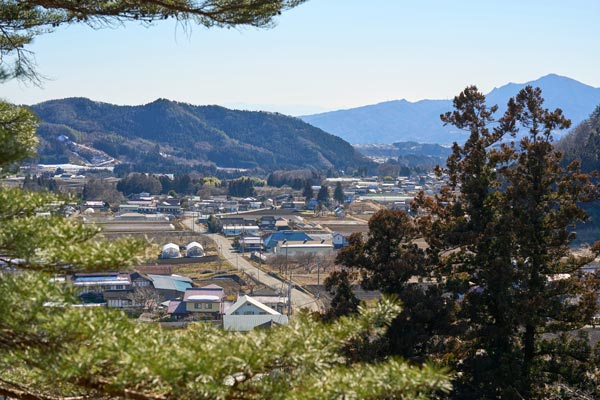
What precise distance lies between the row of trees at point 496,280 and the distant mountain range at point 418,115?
148191 mm

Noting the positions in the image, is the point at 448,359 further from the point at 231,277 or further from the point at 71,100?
the point at 71,100

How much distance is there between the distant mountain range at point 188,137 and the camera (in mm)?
62500

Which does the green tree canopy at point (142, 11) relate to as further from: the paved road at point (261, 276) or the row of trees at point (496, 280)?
the paved road at point (261, 276)

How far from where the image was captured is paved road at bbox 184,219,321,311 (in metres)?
14.0

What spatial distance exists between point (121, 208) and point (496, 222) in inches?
1059

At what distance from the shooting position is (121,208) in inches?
1203

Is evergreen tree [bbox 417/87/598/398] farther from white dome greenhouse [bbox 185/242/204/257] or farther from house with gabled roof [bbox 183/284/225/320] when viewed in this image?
white dome greenhouse [bbox 185/242/204/257]

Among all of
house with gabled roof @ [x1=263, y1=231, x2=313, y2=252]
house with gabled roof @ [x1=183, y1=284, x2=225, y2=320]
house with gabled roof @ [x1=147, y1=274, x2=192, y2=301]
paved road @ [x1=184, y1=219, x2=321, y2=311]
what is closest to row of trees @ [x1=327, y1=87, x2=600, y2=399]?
paved road @ [x1=184, y1=219, x2=321, y2=311]

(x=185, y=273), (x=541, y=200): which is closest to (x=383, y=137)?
(x=185, y=273)

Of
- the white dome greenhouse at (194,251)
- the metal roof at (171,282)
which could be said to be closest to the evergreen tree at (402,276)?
the metal roof at (171,282)

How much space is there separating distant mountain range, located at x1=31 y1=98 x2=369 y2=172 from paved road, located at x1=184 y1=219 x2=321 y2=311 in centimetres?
3474

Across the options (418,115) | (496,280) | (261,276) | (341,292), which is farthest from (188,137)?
(418,115)

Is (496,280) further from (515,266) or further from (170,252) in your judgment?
(170,252)

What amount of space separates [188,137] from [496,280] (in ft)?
222
